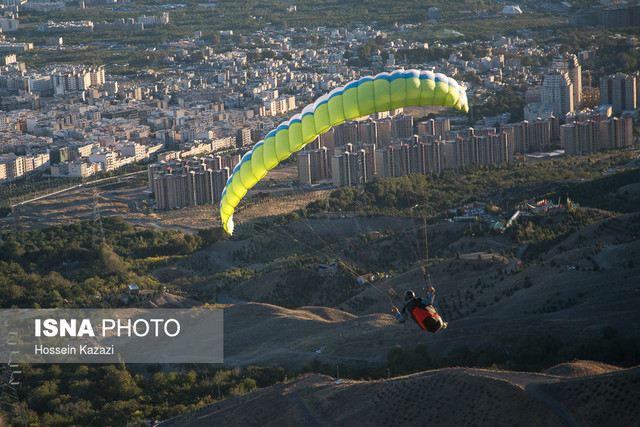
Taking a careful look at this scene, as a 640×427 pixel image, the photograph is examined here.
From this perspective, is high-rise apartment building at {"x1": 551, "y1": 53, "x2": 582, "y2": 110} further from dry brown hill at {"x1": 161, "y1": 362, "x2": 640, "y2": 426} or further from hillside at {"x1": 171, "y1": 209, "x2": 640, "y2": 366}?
dry brown hill at {"x1": 161, "y1": 362, "x2": 640, "y2": 426}

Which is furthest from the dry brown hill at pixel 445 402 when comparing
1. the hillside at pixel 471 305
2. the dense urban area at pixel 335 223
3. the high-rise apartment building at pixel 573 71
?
the high-rise apartment building at pixel 573 71

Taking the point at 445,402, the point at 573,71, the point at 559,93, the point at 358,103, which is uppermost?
the point at 358,103

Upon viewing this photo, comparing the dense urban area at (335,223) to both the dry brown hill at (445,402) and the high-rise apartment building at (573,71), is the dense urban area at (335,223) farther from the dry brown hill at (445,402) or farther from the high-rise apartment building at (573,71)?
the high-rise apartment building at (573,71)

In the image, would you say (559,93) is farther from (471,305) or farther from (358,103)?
(358,103)

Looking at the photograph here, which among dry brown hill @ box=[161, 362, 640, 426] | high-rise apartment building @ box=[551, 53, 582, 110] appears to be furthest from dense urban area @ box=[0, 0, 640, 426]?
high-rise apartment building @ box=[551, 53, 582, 110]

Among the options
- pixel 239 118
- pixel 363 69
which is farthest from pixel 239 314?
pixel 363 69

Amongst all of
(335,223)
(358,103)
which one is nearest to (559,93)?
(335,223)
